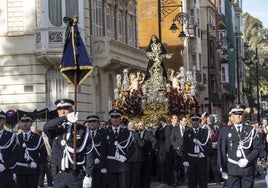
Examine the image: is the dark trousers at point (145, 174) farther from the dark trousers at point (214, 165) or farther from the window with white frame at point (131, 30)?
the window with white frame at point (131, 30)

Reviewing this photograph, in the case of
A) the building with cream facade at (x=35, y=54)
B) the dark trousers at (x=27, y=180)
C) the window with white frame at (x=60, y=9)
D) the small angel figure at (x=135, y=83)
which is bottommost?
the dark trousers at (x=27, y=180)

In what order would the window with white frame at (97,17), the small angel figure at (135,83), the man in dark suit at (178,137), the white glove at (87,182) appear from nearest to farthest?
the white glove at (87,182) → the man in dark suit at (178,137) → the small angel figure at (135,83) → the window with white frame at (97,17)

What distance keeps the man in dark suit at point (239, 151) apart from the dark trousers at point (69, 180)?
10.8 feet

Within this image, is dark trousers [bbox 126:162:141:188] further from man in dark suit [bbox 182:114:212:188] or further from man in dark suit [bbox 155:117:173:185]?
man in dark suit [bbox 155:117:173:185]

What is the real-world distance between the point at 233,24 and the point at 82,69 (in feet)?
260

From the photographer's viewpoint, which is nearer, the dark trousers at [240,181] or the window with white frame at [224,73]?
the dark trousers at [240,181]

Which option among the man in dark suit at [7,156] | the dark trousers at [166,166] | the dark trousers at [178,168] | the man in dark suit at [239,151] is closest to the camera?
the man in dark suit at [7,156]

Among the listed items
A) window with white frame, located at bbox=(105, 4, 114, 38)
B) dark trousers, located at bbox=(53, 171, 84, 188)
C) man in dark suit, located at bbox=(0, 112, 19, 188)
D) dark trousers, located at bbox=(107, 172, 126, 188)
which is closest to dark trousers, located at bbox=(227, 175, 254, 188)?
dark trousers, located at bbox=(107, 172, 126, 188)

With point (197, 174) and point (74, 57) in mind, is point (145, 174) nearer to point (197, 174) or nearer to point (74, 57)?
point (197, 174)

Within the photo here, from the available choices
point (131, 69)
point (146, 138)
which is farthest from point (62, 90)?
point (146, 138)

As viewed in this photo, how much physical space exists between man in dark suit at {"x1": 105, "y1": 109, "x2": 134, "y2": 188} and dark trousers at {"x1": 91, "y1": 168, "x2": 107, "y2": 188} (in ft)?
1.57

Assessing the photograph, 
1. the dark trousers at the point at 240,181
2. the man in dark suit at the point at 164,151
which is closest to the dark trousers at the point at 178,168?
the man in dark suit at the point at 164,151

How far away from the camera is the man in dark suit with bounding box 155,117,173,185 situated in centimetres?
2219

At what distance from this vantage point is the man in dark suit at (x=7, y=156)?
44.2 feet
